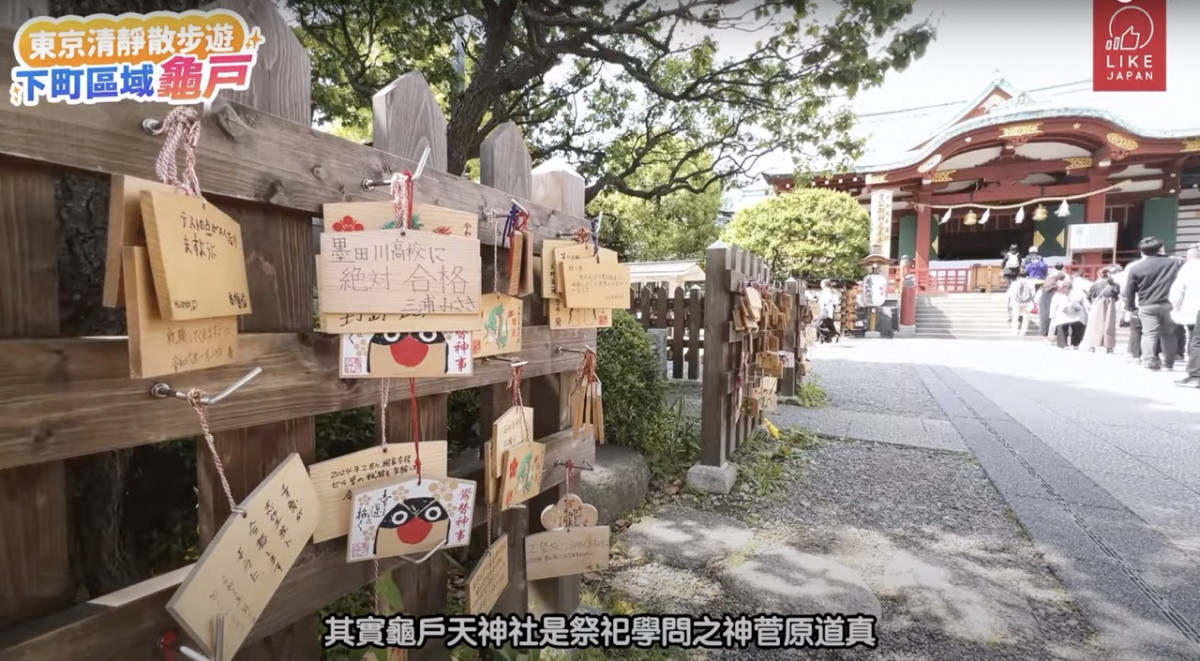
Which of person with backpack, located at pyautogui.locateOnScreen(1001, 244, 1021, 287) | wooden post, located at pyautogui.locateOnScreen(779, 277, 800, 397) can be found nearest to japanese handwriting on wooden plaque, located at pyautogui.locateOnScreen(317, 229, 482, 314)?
wooden post, located at pyautogui.locateOnScreen(779, 277, 800, 397)

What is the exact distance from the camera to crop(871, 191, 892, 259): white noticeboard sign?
57.2 feet

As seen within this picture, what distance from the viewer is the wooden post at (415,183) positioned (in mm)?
1166

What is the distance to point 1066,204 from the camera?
16.0m

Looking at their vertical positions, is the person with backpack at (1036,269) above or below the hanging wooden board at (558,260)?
above

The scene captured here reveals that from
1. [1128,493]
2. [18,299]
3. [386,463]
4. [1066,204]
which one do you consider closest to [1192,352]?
[1128,493]

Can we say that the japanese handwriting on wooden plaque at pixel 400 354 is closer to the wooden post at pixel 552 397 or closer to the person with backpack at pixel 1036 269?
the wooden post at pixel 552 397

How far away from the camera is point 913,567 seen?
8.27ft

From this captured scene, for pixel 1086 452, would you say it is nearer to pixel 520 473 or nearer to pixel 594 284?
pixel 594 284

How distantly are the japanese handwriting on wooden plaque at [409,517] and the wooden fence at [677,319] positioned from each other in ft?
15.7

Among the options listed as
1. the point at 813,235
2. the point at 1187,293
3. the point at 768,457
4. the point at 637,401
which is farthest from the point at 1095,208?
the point at 637,401

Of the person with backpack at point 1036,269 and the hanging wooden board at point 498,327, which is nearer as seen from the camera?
the hanging wooden board at point 498,327

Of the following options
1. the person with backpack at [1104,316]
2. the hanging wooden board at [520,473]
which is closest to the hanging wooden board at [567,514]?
the hanging wooden board at [520,473]

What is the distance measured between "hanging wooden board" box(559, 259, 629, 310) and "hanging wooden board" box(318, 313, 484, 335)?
53 cm

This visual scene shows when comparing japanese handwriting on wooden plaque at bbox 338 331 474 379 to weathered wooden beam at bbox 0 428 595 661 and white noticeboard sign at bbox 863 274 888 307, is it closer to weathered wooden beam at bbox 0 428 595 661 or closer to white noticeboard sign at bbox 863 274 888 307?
weathered wooden beam at bbox 0 428 595 661
